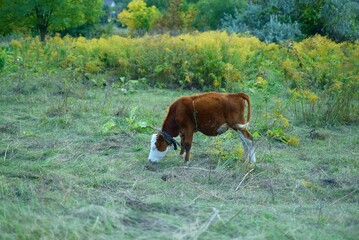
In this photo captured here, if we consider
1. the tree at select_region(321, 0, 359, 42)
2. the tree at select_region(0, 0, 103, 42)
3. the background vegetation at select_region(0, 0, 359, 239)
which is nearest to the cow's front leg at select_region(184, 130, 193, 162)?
the background vegetation at select_region(0, 0, 359, 239)

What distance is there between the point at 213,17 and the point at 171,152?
37.7 metres

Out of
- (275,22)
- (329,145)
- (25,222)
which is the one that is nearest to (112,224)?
(25,222)

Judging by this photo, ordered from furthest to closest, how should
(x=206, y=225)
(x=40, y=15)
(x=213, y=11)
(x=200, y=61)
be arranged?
(x=213, y=11) → (x=40, y=15) → (x=200, y=61) → (x=206, y=225)

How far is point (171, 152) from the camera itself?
960 centimetres

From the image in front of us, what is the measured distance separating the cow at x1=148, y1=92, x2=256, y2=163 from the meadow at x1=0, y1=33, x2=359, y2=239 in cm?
29

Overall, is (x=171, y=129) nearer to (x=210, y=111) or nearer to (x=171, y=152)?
(x=210, y=111)

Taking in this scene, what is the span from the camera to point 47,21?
36.2 meters

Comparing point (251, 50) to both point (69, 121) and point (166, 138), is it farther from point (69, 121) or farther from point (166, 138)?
point (166, 138)

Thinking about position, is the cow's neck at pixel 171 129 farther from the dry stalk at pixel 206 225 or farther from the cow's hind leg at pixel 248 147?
the dry stalk at pixel 206 225

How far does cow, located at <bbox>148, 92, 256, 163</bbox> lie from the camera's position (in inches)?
339

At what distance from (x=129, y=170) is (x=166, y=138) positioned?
866 millimetres

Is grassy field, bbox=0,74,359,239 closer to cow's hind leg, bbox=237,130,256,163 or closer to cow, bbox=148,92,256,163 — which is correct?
cow's hind leg, bbox=237,130,256,163

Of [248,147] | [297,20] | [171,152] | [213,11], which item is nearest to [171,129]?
[171,152]

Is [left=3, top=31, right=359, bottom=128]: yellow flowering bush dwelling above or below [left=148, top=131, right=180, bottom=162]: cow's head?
below
